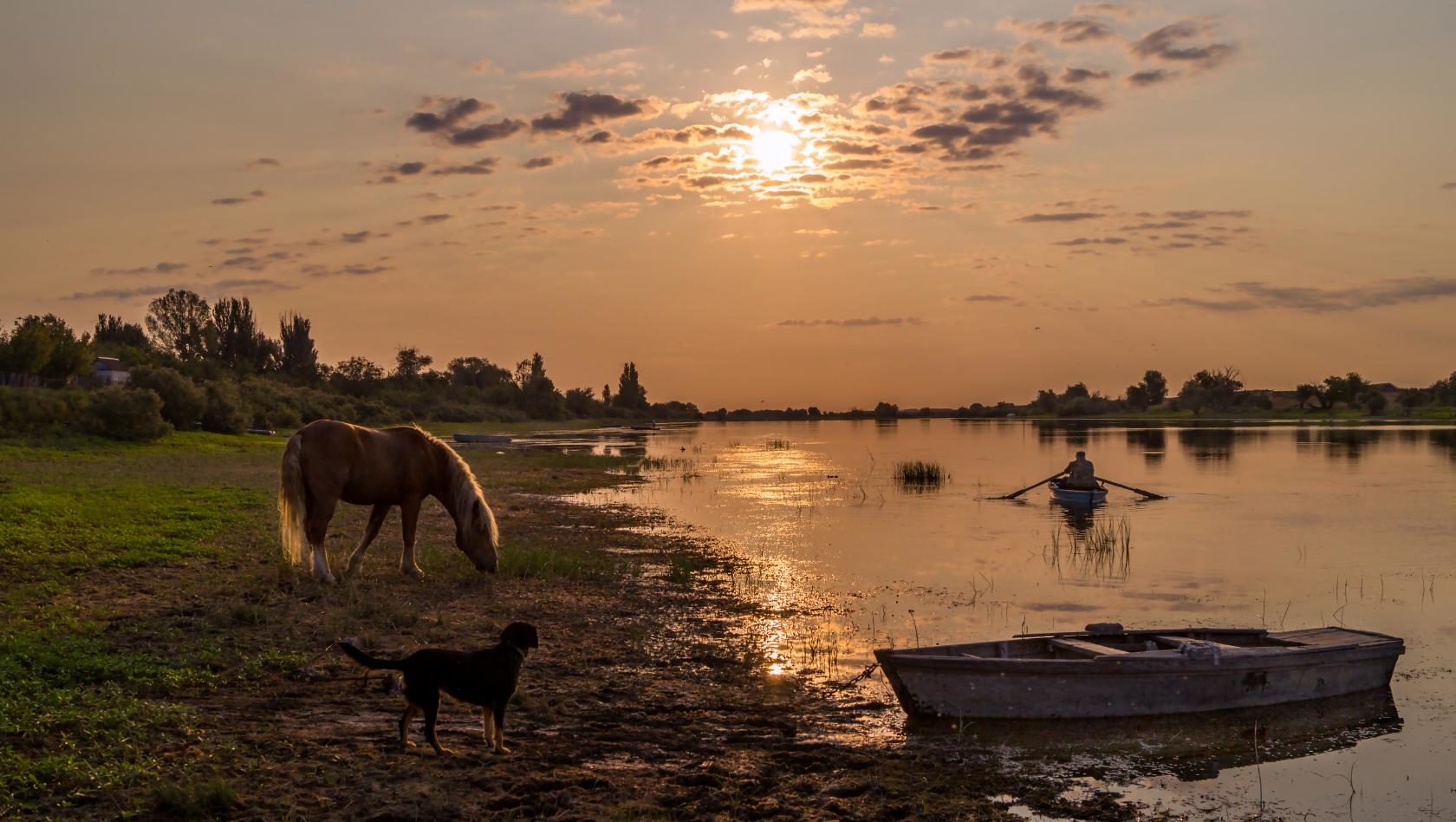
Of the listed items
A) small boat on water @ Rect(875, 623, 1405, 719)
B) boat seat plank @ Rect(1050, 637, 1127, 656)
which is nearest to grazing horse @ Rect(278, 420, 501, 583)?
small boat on water @ Rect(875, 623, 1405, 719)

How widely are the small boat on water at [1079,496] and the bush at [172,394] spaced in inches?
1535

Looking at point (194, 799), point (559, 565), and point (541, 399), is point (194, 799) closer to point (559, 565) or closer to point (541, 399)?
point (559, 565)

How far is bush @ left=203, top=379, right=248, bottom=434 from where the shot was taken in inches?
1998

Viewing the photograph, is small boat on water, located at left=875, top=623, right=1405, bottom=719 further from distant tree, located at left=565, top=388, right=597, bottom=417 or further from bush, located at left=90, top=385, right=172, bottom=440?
distant tree, located at left=565, top=388, right=597, bottom=417

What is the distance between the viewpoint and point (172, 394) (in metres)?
47.2

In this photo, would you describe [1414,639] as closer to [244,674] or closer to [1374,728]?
[1374,728]

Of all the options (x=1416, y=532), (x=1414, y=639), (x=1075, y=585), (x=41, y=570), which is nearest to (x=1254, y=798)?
(x=1414, y=639)

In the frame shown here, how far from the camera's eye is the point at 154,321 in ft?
331

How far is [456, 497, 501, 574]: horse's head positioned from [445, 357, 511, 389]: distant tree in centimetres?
13611

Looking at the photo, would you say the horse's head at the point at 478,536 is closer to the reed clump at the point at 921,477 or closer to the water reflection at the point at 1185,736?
the water reflection at the point at 1185,736


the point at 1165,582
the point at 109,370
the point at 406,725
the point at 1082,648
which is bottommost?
the point at 1165,582

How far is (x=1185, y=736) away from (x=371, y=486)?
407 inches

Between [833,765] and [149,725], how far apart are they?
4.90 meters

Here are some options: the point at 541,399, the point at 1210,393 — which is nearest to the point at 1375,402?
the point at 1210,393
